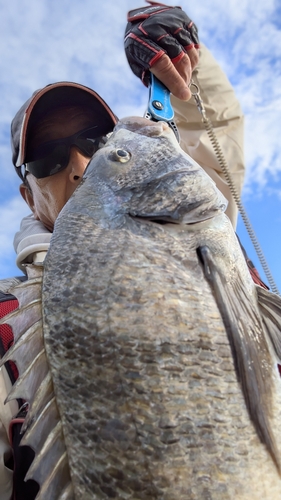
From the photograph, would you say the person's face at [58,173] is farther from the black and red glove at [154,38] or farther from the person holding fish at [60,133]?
the black and red glove at [154,38]

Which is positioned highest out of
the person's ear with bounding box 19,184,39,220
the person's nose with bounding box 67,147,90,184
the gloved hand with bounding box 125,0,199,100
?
the gloved hand with bounding box 125,0,199,100

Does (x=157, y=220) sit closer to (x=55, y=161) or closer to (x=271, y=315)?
(x=271, y=315)

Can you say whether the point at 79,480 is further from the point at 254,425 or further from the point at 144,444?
the point at 254,425

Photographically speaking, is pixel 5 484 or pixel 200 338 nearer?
pixel 200 338

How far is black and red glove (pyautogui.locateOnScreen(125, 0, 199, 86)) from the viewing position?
8.92 ft

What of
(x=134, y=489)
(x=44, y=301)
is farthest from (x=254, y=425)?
(x=44, y=301)

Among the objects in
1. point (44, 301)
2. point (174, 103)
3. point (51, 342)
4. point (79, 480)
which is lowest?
point (79, 480)

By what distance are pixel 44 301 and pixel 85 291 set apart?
0.80 feet

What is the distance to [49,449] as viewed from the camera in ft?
4.95

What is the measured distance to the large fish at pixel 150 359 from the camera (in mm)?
1312

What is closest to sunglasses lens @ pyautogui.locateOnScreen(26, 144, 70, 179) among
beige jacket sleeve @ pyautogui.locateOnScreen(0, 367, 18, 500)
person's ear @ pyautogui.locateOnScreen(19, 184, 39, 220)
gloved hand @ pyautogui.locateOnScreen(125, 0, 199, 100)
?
person's ear @ pyautogui.locateOnScreen(19, 184, 39, 220)

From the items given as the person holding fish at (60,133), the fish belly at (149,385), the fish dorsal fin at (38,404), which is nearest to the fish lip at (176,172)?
the fish belly at (149,385)

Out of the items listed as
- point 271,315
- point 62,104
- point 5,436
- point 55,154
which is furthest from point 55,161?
point 271,315

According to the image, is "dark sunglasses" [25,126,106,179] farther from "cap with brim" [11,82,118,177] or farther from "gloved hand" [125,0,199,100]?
"gloved hand" [125,0,199,100]
